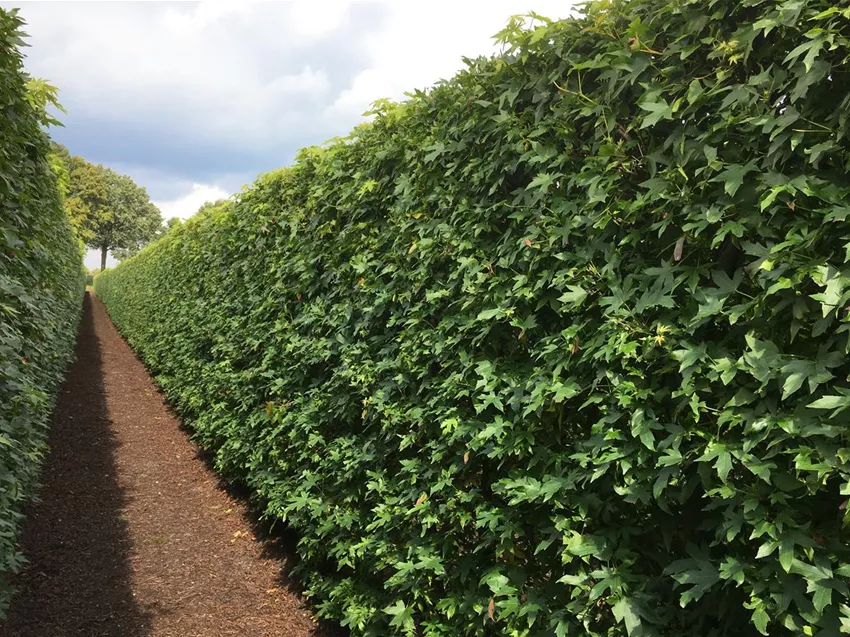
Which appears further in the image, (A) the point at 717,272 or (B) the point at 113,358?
(B) the point at 113,358

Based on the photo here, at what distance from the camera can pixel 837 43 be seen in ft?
4.91

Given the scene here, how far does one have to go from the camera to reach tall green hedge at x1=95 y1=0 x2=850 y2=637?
5.18 feet

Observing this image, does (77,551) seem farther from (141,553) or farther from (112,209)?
(112,209)

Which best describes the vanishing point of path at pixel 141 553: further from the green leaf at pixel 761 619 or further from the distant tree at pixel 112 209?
the distant tree at pixel 112 209

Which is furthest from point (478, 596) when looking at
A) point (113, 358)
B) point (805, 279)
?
point (113, 358)

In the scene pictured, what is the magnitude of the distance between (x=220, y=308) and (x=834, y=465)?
6774 mm

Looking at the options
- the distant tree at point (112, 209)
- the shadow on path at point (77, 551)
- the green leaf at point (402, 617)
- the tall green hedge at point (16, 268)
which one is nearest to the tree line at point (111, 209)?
the distant tree at point (112, 209)

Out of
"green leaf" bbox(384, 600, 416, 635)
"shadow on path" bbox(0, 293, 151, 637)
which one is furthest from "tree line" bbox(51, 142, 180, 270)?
"green leaf" bbox(384, 600, 416, 635)

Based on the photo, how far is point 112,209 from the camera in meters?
59.8

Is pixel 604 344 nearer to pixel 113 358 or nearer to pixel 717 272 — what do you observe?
pixel 717 272

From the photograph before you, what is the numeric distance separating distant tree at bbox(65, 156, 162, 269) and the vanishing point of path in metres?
54.4

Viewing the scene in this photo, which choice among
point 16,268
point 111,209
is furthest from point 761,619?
point 111,209

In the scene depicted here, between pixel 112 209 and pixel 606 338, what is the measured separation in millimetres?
69132

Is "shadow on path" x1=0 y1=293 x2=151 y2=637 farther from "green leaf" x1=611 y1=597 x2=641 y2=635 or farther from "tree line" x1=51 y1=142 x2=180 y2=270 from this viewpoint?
"tree line" x1=51 y1=142 x2=180 y2=270
